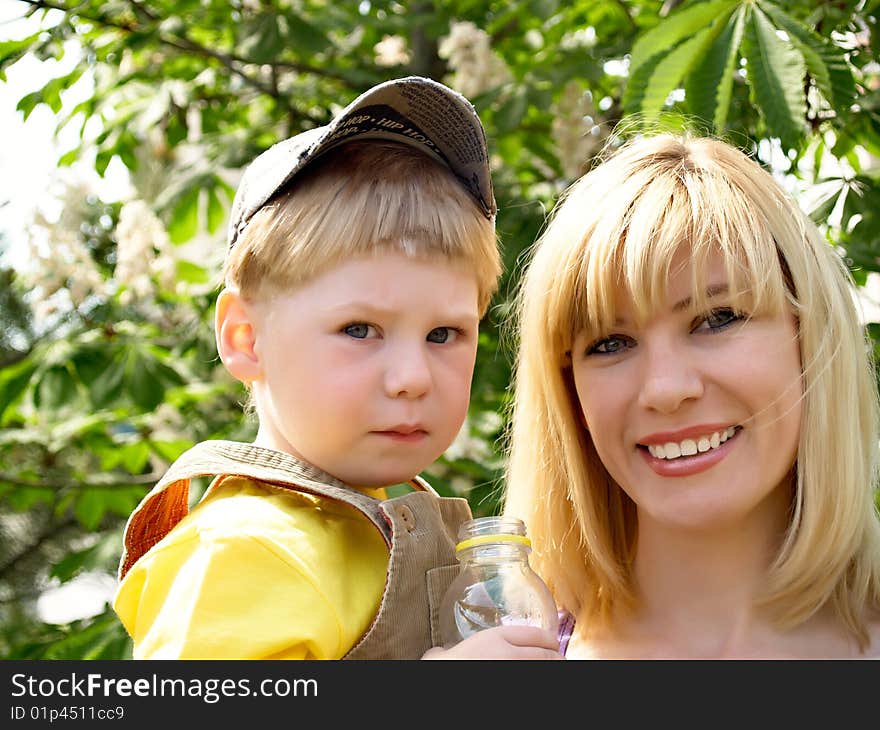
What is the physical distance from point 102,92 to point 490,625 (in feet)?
6.49

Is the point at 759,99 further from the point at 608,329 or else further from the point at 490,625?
the point at 490,625

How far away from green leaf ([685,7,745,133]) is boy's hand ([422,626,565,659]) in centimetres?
80

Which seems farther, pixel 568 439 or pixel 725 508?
pixel 568 439

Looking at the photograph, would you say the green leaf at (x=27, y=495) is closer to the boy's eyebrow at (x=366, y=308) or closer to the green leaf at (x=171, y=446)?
the green leaf at (x=171, y=446)

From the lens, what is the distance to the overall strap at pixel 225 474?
40.6 inches

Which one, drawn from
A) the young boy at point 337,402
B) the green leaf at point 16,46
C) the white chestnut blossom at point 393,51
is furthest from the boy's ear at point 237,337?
the white chestnut blossom at point 393,51

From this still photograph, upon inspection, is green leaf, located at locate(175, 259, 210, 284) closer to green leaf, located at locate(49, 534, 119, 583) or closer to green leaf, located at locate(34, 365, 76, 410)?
green leaf, located at locate(34, 365, 76, 410)

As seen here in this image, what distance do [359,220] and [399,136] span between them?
16 centimetres

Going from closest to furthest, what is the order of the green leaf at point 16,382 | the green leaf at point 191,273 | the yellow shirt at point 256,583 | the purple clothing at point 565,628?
the yellow shirt at point 256,583 → the purple clothing at point 565,628 → the green leaf at point 16,382 → the green leaf at point 191,273

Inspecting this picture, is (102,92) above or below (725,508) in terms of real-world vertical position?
above

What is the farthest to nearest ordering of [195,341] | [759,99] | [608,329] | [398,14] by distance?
[398,14]
[195,341]
[759,99]
[608,329]

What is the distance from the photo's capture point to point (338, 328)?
105cm
